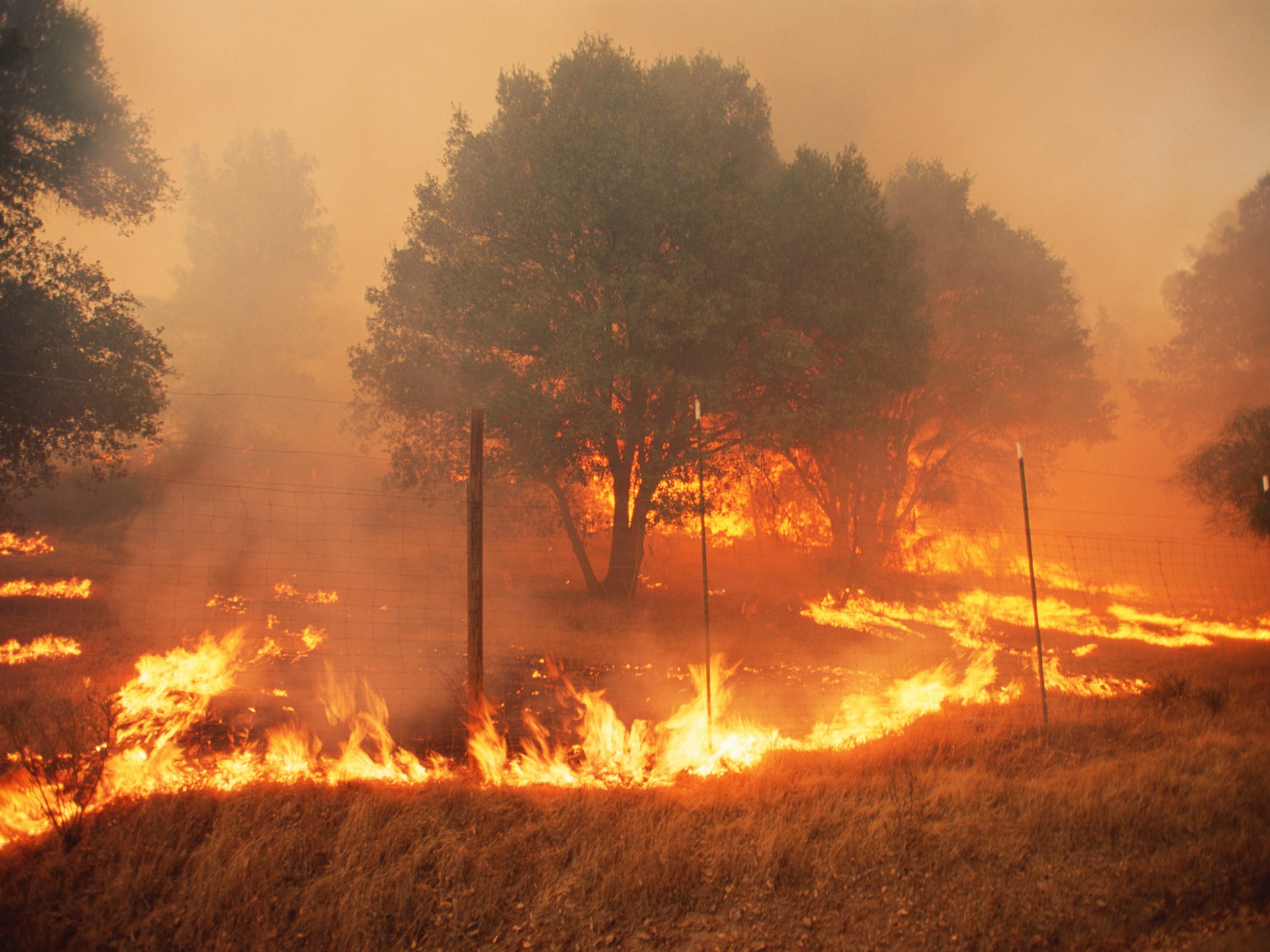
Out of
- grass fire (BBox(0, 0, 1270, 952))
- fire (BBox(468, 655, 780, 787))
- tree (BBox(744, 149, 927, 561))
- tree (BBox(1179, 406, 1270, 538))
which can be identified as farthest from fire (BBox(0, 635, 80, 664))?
tree (BBox(1179, 406, 1270, 538))

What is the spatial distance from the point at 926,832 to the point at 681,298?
32.1ft

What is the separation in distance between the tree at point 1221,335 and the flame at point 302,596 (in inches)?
1204

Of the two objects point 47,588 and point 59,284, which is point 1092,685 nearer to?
point 59,284

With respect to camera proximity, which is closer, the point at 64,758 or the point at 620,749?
the point at 64,758

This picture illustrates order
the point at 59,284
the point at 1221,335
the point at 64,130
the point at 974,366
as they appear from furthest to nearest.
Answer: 1. the point at 1221,335
2. the point at 974,366
3. the point at 64,130
4. the point at 59,284

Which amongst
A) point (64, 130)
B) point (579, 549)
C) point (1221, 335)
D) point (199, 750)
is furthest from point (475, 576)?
point (1221, 335)

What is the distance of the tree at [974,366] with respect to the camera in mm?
19141

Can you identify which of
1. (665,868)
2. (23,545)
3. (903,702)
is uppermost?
(23,545)

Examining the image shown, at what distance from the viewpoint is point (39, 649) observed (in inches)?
364

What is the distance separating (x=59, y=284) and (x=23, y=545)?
26.7 feet

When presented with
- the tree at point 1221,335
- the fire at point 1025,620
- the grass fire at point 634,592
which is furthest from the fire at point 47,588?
the tree at point 1221,335

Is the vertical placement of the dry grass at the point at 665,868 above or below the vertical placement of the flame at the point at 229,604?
below

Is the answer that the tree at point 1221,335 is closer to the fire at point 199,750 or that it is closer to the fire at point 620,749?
the fire at point 620,749

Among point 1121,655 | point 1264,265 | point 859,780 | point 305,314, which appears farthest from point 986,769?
point 305,314
